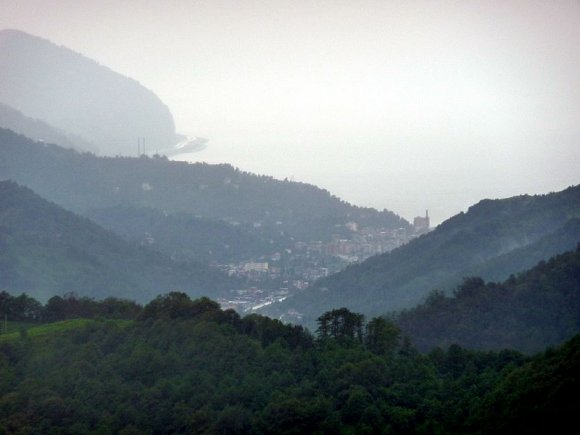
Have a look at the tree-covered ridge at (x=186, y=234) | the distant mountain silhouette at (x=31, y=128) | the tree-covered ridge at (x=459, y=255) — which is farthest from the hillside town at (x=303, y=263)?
the distant mountain silhouette at (x=31, y=128)

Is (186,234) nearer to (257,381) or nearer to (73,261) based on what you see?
(73,261)

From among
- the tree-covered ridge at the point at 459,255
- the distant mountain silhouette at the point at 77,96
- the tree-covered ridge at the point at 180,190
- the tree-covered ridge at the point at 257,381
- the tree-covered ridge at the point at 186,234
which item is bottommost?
the tree-covered ridge at the point at 257,381

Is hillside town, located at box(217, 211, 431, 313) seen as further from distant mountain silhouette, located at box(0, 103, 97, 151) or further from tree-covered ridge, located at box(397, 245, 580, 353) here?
distant mountain silhouette, located at box(0, 103, 97, 151)

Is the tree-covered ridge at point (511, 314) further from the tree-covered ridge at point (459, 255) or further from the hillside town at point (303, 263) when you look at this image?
the hillside town at point (303, 263)

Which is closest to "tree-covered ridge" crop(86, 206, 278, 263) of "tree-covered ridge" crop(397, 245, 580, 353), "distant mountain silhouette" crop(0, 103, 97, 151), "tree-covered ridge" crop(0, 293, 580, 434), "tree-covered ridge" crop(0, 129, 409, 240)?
"tree-covered ridge" crop(0, 129, 409, 240)

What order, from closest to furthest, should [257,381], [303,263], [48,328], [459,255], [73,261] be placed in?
[257,381]
[48,328]
[459,255]
[73,261]
[303,263]

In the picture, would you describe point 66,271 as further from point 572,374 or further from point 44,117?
point 44,117

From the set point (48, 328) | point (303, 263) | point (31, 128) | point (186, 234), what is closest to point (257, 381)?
point (48, 328)

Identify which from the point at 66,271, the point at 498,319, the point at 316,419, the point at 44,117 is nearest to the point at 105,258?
the point at 66,271
